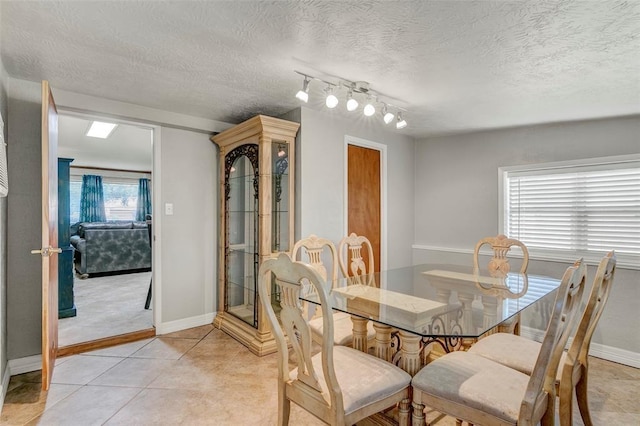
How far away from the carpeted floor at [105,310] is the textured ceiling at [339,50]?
7.64 ft

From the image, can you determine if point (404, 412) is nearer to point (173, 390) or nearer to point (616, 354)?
point (173, 390)

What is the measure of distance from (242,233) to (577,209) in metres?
3.40

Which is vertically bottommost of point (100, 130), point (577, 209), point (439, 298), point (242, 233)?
point (439, 298)

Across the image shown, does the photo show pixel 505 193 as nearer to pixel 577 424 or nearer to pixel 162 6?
pixel 577 424

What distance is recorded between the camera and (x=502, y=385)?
1.45m

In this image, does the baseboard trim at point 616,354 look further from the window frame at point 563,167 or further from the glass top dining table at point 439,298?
the glass top dining table at point 439,298

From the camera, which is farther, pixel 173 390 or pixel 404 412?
pixel 173 390

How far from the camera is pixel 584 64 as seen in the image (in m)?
2.10

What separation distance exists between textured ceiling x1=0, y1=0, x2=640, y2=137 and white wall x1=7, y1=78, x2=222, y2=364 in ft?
0.66

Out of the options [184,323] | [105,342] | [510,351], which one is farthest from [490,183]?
[105,342]

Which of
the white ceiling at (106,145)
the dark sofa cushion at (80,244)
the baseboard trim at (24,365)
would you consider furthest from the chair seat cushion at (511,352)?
the dark sofa cushion at (80,244)

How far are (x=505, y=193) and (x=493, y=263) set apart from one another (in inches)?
44.0

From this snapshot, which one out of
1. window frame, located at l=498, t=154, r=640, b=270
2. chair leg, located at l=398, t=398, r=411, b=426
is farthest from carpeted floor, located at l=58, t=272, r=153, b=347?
window frame, located at l=498, t=154, r=640, b=270

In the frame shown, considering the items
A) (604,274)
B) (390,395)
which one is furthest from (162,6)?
(604,274)
